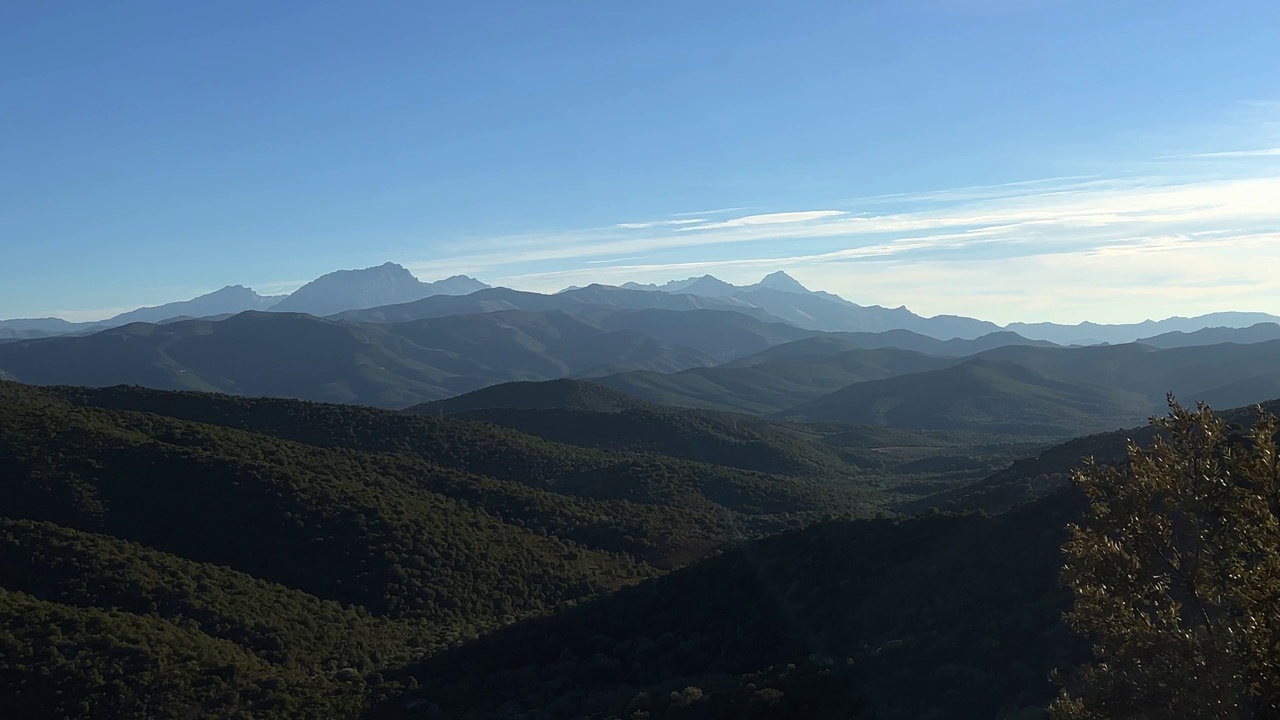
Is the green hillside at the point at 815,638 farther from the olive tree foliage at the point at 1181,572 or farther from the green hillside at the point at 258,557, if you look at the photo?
the olive tree foliage at the point at 1181,572

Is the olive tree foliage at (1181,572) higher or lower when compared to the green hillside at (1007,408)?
higher

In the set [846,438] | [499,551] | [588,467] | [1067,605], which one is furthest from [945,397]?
[1067,605]

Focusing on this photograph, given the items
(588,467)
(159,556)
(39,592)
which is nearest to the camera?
(39,592)

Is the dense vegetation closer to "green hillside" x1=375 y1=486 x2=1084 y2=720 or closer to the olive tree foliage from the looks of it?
"green hillside" x1=375 y1=486 x2=1084 y2=720

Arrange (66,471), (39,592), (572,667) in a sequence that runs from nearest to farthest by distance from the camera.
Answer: (572,667)
(39,592)
(66,471)

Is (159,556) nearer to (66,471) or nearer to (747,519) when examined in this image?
(66,471)

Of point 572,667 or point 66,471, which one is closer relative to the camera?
point 572,667

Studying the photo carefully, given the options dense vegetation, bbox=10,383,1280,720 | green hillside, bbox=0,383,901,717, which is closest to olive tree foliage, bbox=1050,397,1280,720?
dense vegetation, bbox=10,383,1280,720

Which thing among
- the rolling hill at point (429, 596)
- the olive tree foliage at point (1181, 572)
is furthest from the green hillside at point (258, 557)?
the olive tree foliage at point (1181, 572)
